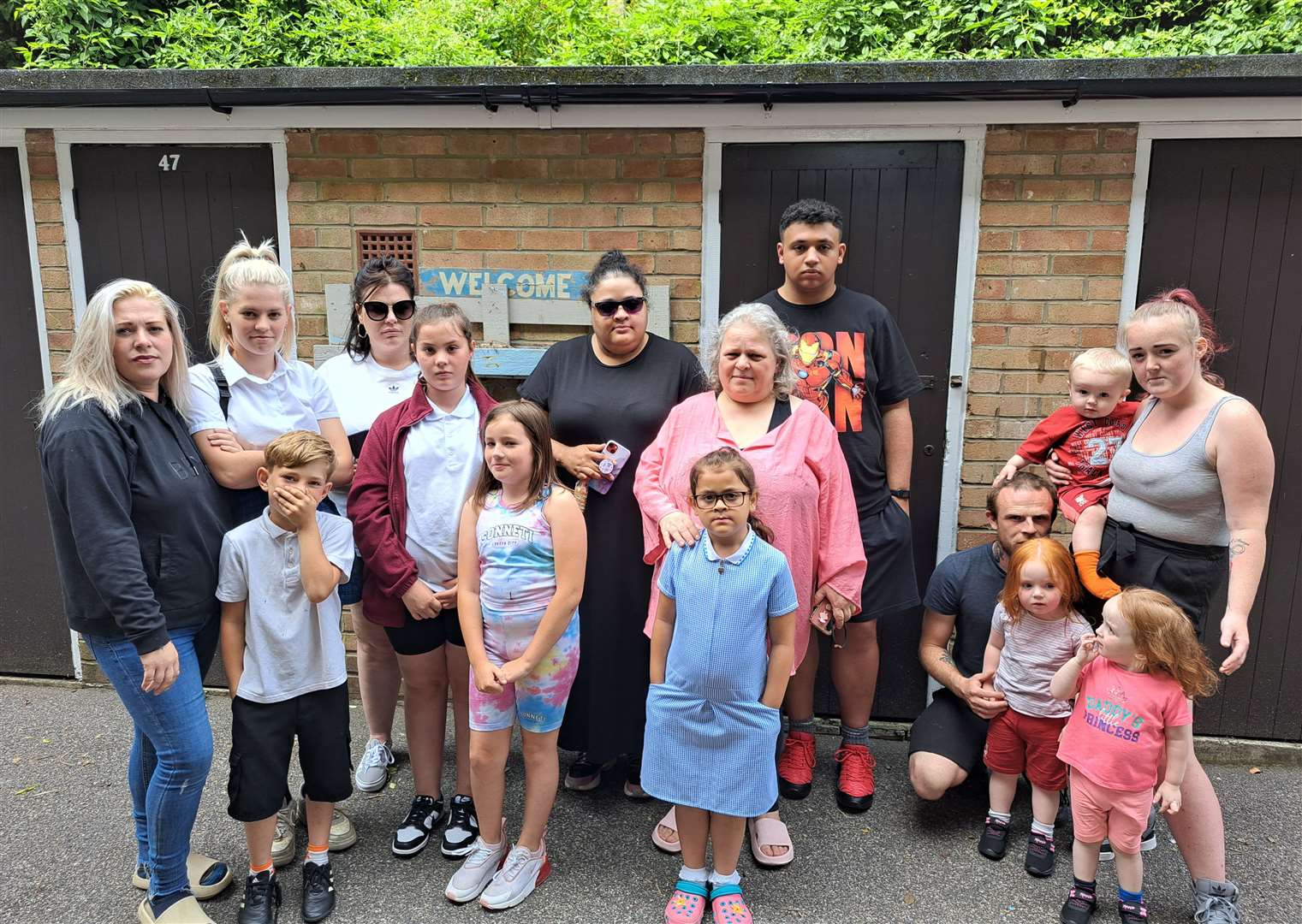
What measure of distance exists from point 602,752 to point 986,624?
5.04ft

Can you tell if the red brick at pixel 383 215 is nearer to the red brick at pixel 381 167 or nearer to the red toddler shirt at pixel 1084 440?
the red brick at pixel 381 167

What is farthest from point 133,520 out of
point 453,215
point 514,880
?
point 453,215

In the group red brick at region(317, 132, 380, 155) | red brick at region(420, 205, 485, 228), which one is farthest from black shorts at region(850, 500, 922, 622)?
red brick at region(317, 132, 380, 155)

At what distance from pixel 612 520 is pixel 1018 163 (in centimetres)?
227

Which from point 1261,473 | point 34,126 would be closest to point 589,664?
point 1261,473

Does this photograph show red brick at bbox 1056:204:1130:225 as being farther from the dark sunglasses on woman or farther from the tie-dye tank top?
the tie-dye tank top

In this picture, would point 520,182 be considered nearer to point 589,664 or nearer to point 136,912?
point 589,664

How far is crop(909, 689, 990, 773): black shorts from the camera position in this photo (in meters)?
3.24

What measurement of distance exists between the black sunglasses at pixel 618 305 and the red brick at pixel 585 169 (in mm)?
983

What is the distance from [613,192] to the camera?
378cm

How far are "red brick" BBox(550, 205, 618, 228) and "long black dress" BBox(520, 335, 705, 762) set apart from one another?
0.79m

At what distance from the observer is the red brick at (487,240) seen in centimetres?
386

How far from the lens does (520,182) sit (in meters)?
3.81

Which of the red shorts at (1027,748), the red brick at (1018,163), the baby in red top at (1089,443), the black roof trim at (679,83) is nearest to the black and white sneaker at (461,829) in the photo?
the red shorts at (1027,748)
